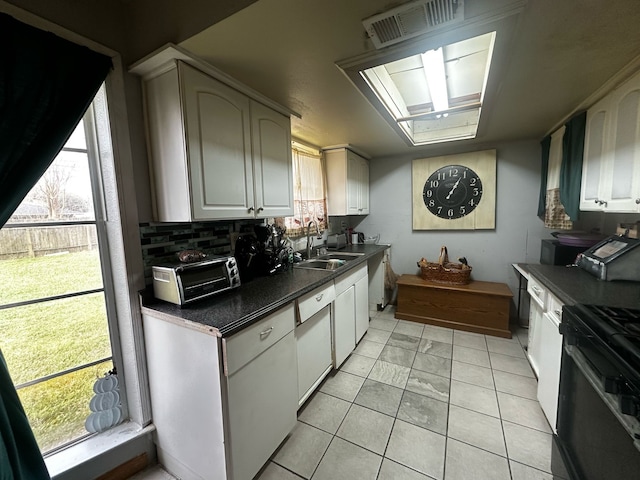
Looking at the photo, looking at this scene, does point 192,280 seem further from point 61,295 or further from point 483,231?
point 483,231

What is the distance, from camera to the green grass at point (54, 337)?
1104 mm

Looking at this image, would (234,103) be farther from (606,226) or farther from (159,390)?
(606,226)

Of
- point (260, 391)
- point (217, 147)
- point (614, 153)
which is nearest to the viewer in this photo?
A: point (260, 391)

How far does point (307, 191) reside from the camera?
107 inches

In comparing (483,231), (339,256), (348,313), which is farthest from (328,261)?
(483,231)

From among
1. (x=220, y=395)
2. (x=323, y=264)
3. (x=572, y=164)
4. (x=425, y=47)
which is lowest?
(x=220, y=395)

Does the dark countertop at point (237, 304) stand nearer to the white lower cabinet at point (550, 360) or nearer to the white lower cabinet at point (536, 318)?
the white lower cabinet at point (550, 360)

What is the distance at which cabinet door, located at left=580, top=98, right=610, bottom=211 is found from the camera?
163 cm

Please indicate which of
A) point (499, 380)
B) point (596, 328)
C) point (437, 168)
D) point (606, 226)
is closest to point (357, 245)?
point (437, 168)

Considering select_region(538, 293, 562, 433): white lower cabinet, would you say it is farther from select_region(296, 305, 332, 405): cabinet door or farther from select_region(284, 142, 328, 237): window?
select_region(284, 142, 328, 237): window

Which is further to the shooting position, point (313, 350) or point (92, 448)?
point (313, 350)

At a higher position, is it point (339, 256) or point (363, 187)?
point (363, 187)

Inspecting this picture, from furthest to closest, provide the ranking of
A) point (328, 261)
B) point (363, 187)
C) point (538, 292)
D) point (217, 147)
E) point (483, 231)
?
point (363, 187) → point (483, 231) → point (328, 261) → point (538, 292) → point (217, 147)

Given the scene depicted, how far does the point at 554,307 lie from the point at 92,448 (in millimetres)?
2612
